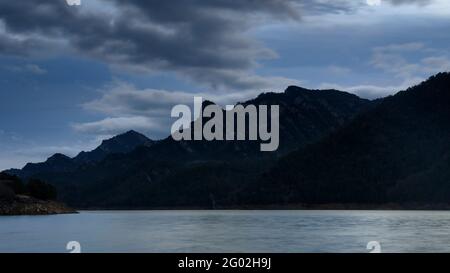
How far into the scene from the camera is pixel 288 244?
83.9 meters
